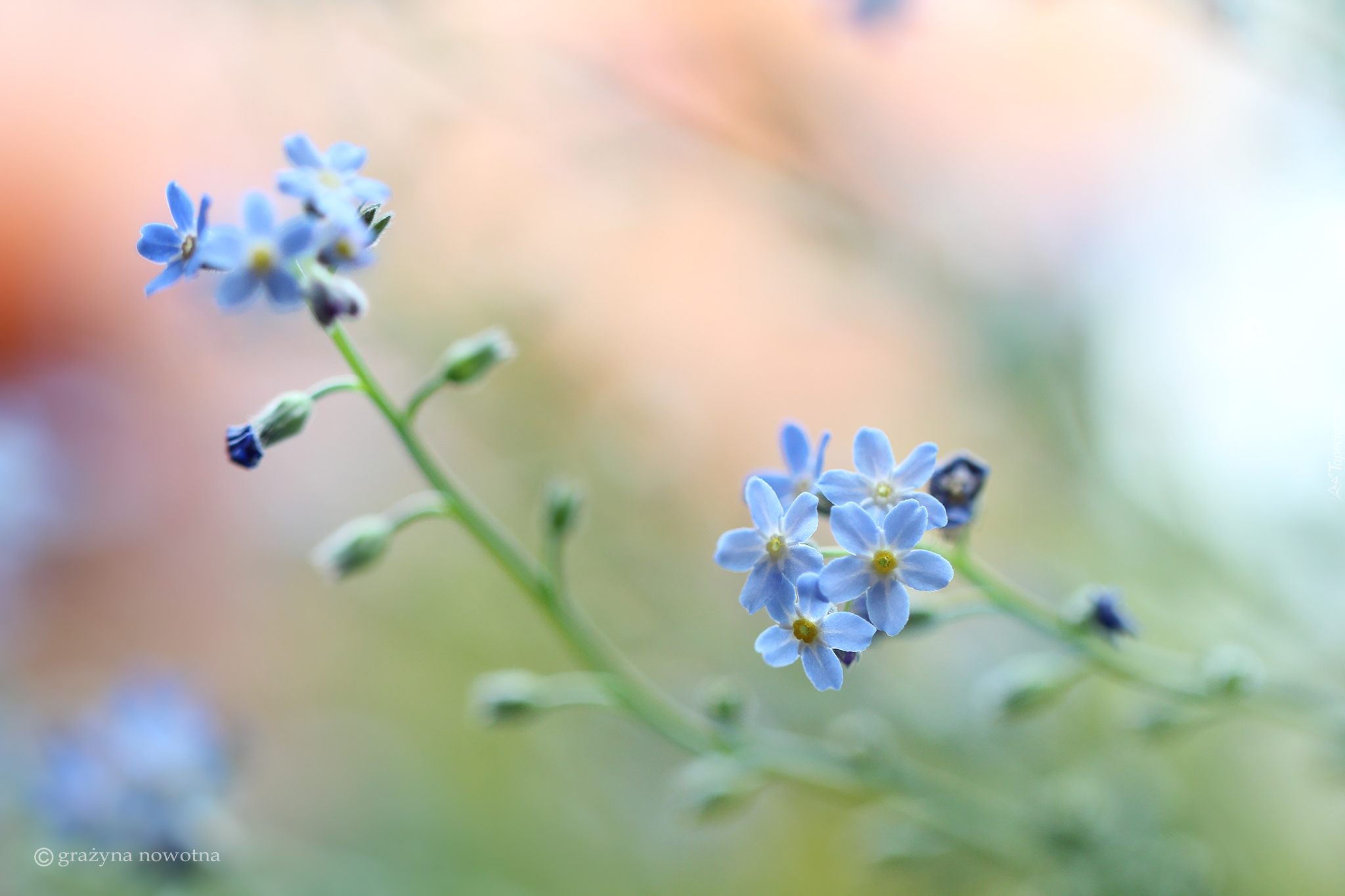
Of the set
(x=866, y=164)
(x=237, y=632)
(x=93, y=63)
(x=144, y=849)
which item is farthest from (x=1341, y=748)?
(x=93, y=63)

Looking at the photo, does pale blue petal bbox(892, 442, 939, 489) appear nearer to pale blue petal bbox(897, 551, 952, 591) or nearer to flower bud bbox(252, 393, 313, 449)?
pale blue petal bbox(897, 551, 952, 591)

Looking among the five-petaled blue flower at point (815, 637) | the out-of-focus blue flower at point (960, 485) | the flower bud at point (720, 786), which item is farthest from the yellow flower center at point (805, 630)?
the flower bud at point (720, 786)

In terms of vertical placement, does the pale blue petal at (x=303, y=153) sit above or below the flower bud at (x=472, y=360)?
above

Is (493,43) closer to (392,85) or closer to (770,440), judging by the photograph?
(392,85)

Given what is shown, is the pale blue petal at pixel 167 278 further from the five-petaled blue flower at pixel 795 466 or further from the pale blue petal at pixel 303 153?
the five-petaled blue flower at pixel 795 466

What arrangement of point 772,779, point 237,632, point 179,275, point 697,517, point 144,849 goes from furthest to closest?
point 237,632 < point 697,517 < point 144,849 < point 772,779 < point 179,275

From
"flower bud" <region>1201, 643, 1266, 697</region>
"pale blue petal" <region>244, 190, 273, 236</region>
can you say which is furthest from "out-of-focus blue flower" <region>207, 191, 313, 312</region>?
"flower bud" <region>1201, 643, 1266, 697</region>

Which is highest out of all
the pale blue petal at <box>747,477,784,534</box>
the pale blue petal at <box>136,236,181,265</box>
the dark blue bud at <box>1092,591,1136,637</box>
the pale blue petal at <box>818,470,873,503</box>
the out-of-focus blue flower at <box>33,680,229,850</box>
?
the out-of-focus blue flower at <box>33,680,229,850</box>
